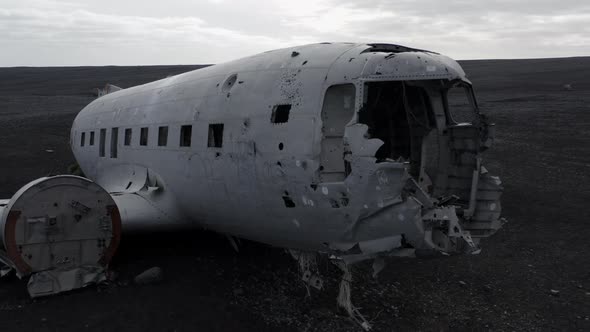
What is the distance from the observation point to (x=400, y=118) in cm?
894

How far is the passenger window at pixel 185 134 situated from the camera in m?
9.36

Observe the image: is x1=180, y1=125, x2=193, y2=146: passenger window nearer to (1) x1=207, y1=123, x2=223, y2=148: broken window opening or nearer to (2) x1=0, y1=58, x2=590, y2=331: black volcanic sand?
(1) x1=207, y1=123, x2=223, y2=148: broken window opening

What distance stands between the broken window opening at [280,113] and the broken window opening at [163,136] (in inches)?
139

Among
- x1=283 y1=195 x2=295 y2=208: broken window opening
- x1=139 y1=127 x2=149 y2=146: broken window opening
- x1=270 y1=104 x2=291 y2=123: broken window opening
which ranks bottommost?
x1=283 y1=195 x2=295 y2=208: broken window opening

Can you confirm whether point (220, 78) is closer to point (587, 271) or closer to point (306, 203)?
point (306, 203)

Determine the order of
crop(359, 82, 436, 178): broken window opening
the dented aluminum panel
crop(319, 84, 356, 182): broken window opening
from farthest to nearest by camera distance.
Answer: crop(359, 82, 436, 178): broken window opening < crop(319, 84, 356, 182): broken window opening < the dented aluminum panel

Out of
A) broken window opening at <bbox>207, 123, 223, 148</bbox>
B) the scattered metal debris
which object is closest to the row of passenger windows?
broken window opening at <bbox>207, 123, 223, 148</bbox>

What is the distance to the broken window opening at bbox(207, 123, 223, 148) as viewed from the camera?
8549 mm

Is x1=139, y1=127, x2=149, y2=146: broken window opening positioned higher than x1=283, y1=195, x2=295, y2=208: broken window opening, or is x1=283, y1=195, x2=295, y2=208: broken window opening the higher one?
x1=139, y1=127, x2=149, y2=146: broken window opening

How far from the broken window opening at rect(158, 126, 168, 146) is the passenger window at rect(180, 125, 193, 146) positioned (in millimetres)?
714

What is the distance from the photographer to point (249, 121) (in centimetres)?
792

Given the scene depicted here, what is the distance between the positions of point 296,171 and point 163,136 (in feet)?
14.4

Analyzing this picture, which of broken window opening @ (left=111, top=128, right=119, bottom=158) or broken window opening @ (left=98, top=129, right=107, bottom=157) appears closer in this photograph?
broken window opening @ (left=111, top=128, right=119, bottom=158)

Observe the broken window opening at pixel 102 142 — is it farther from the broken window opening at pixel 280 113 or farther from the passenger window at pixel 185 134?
the broken window opening at pixel 280 113
